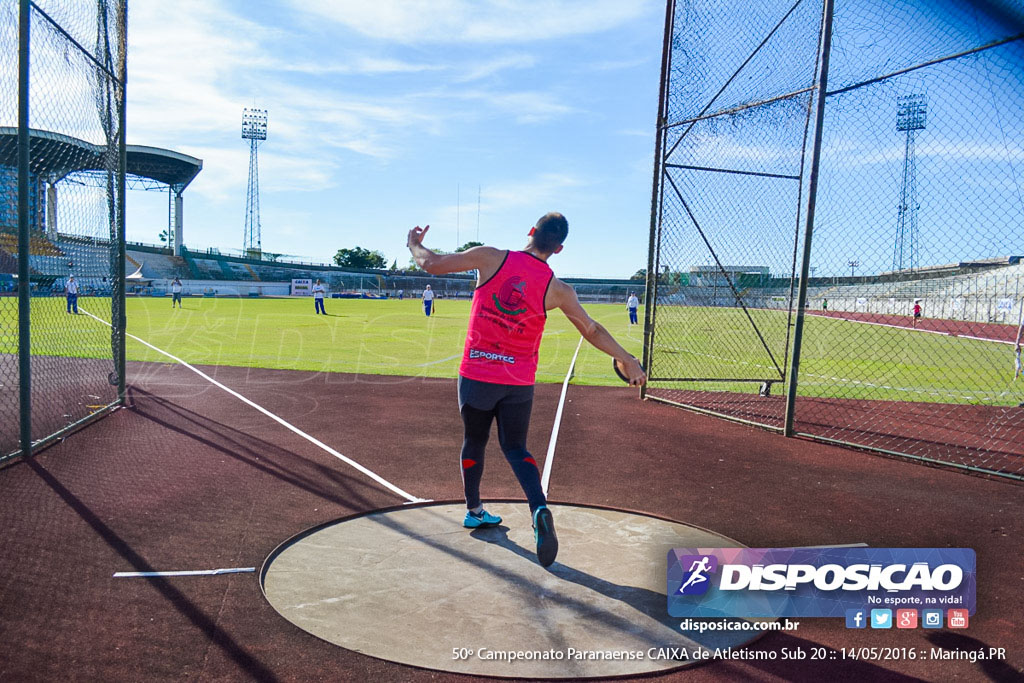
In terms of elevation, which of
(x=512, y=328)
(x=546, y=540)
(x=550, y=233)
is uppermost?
(x=550, y=233)

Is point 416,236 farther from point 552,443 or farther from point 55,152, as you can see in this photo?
point 55,152

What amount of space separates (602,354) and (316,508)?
15868 millimetres

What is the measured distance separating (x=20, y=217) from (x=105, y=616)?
4682 mm

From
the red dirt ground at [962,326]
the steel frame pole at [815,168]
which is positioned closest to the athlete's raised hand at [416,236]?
the steel frame pole at [815,168]

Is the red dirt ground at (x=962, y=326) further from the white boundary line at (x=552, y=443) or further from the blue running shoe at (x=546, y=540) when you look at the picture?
the blue running shoe at (x=546, y=540)

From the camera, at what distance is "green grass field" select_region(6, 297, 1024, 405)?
14656 millimetres

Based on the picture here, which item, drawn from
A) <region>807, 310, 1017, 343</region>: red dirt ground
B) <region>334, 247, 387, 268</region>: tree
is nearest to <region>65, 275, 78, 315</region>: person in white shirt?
<region>807, 310, 1017, 343</region>: red dirt ground

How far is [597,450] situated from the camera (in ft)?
26.5

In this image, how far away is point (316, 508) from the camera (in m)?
5.68

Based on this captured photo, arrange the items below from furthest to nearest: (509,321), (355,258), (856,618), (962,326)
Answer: (355,258) < (962,326) < (509,321) < (856,618)

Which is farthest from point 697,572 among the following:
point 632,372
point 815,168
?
point 815,168

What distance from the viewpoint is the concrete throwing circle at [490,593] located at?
3.44 m

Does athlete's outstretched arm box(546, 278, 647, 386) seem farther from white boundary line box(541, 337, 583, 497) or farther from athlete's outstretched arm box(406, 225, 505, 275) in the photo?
white boundary line box(541, 337, 583, 497)

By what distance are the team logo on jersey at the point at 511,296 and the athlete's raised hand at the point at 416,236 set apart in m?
0.72
